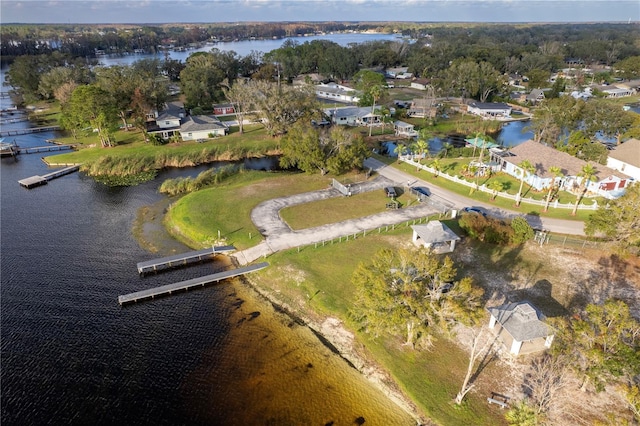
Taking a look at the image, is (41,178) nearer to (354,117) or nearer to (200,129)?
(200,129)

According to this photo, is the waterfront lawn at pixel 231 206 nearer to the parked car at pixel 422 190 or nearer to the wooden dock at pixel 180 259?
the wooden dock at pixel 180 259

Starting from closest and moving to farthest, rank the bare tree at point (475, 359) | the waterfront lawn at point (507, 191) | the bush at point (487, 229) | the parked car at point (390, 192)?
the bare tree at point (475, 359) → the bush at point (487, 229) → the waterfront lawn at point (507, 191) → the parked car at point (390, 192)

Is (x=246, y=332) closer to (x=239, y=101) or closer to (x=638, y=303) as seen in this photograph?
(x=638, y=303)

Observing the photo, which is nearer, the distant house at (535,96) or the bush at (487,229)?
the bush at (487,229)

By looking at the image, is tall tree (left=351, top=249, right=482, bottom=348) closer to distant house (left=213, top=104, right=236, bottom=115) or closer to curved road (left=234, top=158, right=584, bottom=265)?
curved road (left=234, top=158, right=584, bottom=265)

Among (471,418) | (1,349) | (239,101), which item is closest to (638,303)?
(471,418)

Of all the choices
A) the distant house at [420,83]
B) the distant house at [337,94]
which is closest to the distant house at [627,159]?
the distant house at [337,94]

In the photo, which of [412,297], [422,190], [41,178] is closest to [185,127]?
[41,178]
